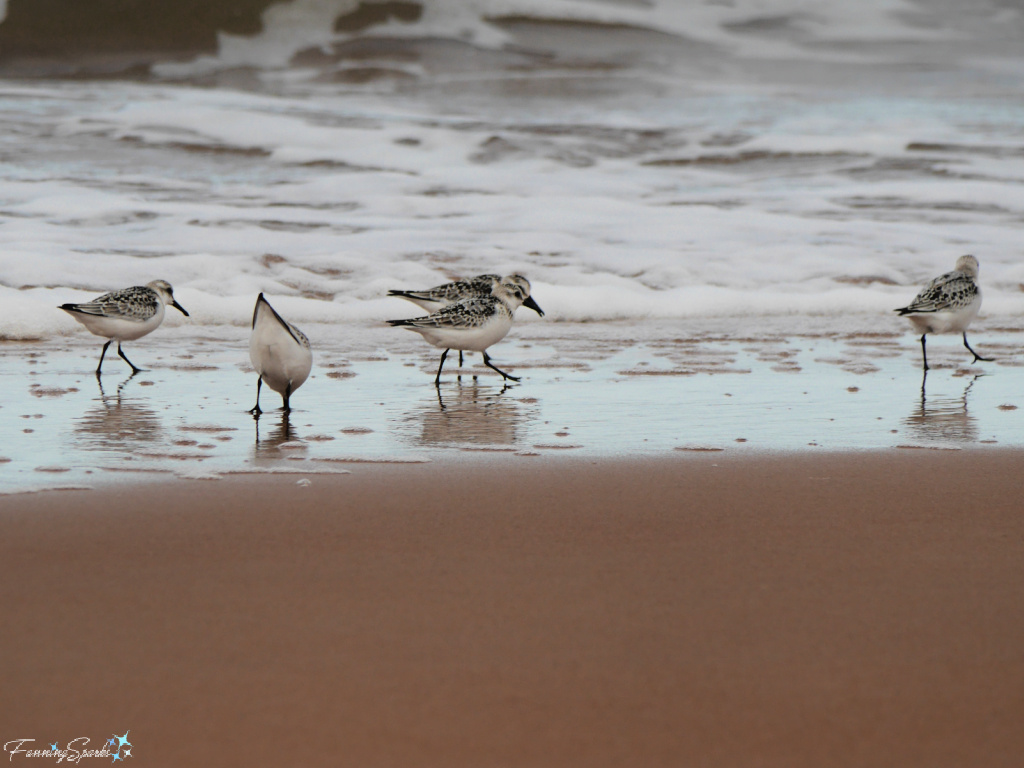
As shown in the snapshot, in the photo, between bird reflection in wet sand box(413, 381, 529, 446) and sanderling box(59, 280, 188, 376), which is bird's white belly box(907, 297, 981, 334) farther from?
sanderling box(59, 280, 188, 376)

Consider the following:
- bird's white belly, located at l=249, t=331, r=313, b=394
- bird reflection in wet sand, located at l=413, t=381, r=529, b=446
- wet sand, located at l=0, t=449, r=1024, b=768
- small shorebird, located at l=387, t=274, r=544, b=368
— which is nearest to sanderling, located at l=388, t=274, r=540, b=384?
bird reflection in wet sand, located at l=413, t=381, r=529, b=446

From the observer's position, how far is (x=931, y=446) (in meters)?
4.18

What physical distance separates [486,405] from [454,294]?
8.25ft

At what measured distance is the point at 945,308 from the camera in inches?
271

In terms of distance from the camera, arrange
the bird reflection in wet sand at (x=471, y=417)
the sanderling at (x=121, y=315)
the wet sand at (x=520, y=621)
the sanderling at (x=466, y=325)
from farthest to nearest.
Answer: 1. the sanderling at (x=121, y=315)
2. the sanderling at (x=466, y=325)
3. the bird reflection in wet sand at (x=471, y=417)
4. the wet sand at (x=520, y=621)

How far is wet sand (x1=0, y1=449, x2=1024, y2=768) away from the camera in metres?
1.93

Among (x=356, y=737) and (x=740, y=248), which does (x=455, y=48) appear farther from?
(x=356, y=737)

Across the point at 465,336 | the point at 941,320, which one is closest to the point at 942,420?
the point at 941,320

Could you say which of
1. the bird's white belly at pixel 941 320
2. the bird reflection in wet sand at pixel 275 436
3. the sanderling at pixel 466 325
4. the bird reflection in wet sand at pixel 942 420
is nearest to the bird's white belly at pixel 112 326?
the sanderling at pixel 466 325

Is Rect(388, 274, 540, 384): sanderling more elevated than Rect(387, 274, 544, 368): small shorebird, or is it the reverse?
Rect(387, 274, 544, 368): small shorebird

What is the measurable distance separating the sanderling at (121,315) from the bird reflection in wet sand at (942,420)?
13.3 feet

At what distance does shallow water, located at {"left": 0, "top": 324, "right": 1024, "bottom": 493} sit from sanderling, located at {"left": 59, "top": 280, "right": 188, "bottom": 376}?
185 millimetres

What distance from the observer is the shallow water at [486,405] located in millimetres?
4020

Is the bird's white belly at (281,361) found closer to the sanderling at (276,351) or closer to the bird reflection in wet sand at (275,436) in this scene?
the sanderling at (276,351)
